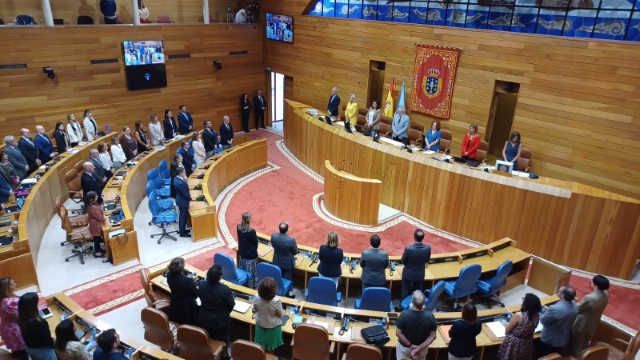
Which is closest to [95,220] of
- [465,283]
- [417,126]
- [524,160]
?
[465,283]

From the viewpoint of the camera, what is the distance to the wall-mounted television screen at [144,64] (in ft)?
45.7

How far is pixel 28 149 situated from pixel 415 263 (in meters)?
8.92

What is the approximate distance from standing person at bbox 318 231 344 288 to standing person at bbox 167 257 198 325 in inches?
72.6

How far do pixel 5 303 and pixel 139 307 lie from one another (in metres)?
2.19

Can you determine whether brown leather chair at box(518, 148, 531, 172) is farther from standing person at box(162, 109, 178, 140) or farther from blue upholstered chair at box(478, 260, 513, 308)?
standing person at box(162, 109, 178, 140)

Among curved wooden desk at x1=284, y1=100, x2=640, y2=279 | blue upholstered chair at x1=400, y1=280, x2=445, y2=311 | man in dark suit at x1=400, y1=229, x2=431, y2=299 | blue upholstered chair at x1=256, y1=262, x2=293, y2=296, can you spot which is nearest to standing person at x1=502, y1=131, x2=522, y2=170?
curved wooden desk at x1=284, y1=100, x2=640, y2=279

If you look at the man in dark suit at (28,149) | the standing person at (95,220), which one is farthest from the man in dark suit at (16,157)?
the standing person at (95,220)

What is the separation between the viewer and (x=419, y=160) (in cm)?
1000

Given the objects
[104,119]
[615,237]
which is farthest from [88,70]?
[615,237]

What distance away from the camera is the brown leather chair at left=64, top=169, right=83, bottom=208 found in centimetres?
970

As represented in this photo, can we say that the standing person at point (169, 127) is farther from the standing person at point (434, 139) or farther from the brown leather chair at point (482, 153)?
the brown leather chair at point (482, 153)

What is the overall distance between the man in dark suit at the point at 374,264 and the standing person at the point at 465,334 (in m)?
1.58

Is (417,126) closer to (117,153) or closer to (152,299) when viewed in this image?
(117,153)

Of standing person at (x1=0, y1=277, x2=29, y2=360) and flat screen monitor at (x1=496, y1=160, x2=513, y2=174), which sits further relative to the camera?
flat screen monitor at (x1=496, y1=160, x2=513, y2=174)
